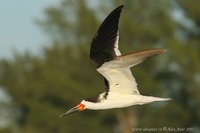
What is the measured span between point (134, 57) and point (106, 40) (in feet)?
3.07

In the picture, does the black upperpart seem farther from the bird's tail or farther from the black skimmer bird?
the bird's tail

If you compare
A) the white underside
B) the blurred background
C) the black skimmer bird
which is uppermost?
the blurred background

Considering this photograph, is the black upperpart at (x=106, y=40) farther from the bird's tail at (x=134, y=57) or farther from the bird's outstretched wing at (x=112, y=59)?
the bird's tail at (x=134, y=57)

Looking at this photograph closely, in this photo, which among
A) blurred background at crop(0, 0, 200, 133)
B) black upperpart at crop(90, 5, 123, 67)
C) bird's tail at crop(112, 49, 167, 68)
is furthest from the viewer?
blurred background at crop(0, 0, 200, 133)

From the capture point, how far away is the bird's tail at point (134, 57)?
1092 cm

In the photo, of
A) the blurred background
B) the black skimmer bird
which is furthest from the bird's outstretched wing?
the blurred background

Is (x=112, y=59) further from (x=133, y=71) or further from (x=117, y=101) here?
(x=133, y=71)

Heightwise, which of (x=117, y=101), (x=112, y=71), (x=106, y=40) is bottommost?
(x=117, y=101)

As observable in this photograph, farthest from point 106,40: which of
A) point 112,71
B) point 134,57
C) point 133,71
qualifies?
point 133,71

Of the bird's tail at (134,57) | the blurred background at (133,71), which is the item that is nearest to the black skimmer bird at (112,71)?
the bird's tail at (134,57)

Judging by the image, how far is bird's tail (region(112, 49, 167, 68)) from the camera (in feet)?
35.8

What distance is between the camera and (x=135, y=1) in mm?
35969

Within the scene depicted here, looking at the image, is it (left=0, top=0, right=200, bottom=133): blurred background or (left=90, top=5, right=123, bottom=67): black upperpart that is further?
(left=0, top=0, right=200, bottom=133): blurred background

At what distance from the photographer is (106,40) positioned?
12.0 meters
